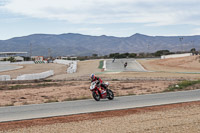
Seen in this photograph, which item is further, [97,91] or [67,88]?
[67,88]

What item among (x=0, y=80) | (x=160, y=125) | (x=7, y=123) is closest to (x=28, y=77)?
(x=0, y=80)

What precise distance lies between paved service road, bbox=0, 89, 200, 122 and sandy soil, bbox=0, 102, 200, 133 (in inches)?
32.1

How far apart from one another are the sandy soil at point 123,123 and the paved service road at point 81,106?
2.67 feet

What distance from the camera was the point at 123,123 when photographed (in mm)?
10016

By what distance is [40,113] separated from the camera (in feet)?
40.5

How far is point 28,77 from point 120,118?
82.8 feet

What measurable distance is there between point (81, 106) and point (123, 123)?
158 inches

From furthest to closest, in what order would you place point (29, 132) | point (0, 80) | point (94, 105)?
point (0, 80) < point (94, 105) < point (29, 132)

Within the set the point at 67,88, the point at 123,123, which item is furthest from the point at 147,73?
the point at 123,123

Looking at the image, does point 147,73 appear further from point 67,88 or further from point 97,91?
point 97,91

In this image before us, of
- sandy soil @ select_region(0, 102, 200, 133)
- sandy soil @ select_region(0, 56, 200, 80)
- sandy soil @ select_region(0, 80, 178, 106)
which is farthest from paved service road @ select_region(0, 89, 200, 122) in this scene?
sandy soil @ select_region(0, 56, 200, 80)

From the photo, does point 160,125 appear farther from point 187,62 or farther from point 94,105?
point 187,62

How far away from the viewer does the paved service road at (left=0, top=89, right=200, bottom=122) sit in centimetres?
1211

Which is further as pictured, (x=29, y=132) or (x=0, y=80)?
(x=0, y=80)
